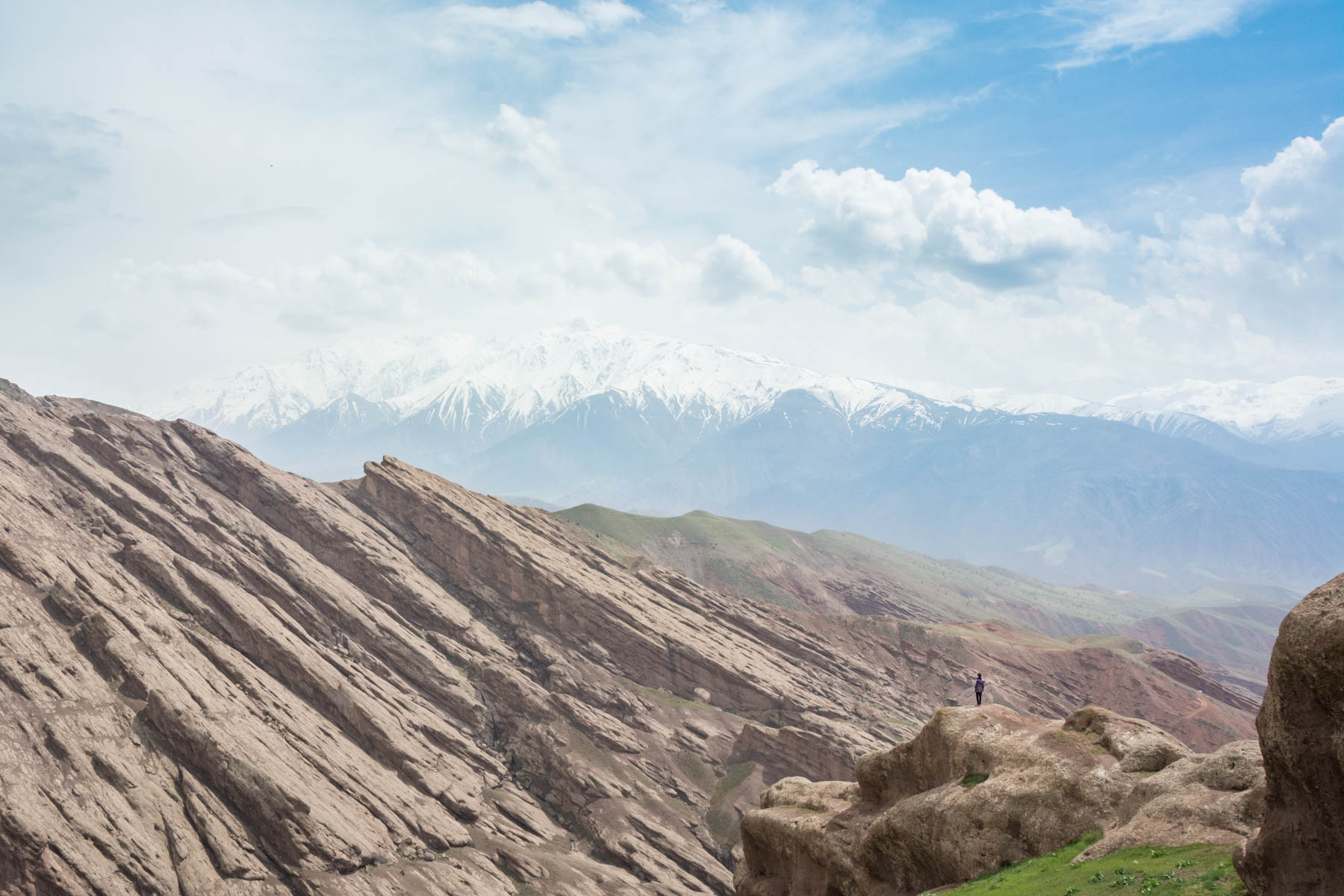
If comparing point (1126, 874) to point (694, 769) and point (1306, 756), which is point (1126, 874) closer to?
point (1306, 756)

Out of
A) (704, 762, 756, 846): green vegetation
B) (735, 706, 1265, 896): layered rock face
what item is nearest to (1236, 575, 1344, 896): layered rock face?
(735, 706, 1265, 896): layered rock face

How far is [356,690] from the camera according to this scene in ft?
379

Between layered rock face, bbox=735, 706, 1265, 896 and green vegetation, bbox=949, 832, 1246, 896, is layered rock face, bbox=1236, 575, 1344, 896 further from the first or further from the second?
layered rock face, bbox=735, 706, 1265, 896

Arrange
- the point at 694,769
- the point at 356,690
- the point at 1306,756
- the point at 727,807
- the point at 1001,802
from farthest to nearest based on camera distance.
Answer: the point at 694,769, the point at 727,807, the point at 356,690, the point at 1001,802, the point at 1306,756

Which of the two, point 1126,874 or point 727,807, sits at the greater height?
point 1126,874

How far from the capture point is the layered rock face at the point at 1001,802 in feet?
106

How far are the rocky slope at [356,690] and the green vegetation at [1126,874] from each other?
7576 cm

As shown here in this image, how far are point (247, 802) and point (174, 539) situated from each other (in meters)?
49.4

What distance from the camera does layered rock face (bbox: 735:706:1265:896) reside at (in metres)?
32.3

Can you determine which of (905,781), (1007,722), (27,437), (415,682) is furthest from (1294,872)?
(27,437)

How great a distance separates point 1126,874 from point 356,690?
343 feet

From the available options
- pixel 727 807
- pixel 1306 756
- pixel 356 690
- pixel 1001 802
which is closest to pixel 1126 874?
pixel 1306 756

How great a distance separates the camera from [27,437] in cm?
12900

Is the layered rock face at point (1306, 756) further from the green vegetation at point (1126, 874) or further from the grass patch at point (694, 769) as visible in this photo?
the grass patch at point (694, 769)
